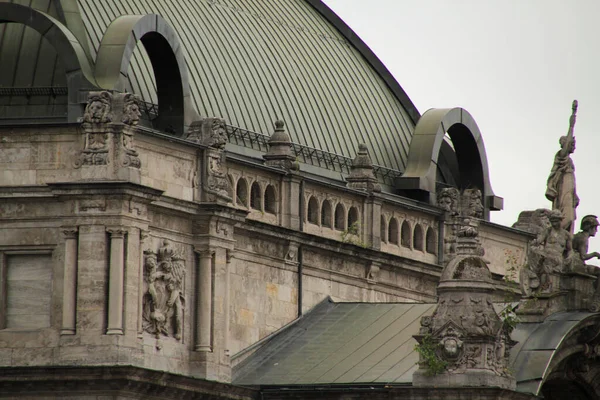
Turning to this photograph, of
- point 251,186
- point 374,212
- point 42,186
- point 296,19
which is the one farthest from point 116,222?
point 296,19

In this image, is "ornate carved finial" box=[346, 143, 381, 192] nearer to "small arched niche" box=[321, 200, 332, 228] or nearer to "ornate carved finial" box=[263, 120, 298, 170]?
"small arched niche" box=[321, 200, 332, 228]

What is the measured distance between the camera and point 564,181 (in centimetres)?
9275

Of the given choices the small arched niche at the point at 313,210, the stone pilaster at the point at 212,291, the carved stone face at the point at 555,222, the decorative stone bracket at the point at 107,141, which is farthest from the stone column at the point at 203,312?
the carved stone face at the point at 555,222

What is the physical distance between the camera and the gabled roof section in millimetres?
86250

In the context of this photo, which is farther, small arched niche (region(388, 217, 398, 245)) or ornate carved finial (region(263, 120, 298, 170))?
small arched niche (region(388, 217, 398, 245))

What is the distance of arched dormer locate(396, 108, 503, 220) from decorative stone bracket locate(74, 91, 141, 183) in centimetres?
2063

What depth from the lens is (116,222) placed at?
265 ft

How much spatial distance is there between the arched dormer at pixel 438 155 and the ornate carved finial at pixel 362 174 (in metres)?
3.52

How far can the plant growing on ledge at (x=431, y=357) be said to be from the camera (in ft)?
271

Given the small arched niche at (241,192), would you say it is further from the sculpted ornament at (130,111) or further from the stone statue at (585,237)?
the stone statue at (585,237)

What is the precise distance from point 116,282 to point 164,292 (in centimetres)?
274

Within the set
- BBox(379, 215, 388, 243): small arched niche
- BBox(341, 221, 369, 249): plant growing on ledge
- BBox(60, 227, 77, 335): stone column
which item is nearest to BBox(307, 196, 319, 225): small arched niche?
BBox(341, 221, 369, 249): plant growing on ledge

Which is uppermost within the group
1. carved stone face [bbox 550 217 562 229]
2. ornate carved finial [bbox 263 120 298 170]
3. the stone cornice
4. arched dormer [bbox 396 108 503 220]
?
arched dormer [bbox 396 108 503 220]

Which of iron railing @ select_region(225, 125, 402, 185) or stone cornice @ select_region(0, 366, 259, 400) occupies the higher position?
iron railing @ select_region(225, 125, 402, 185)
